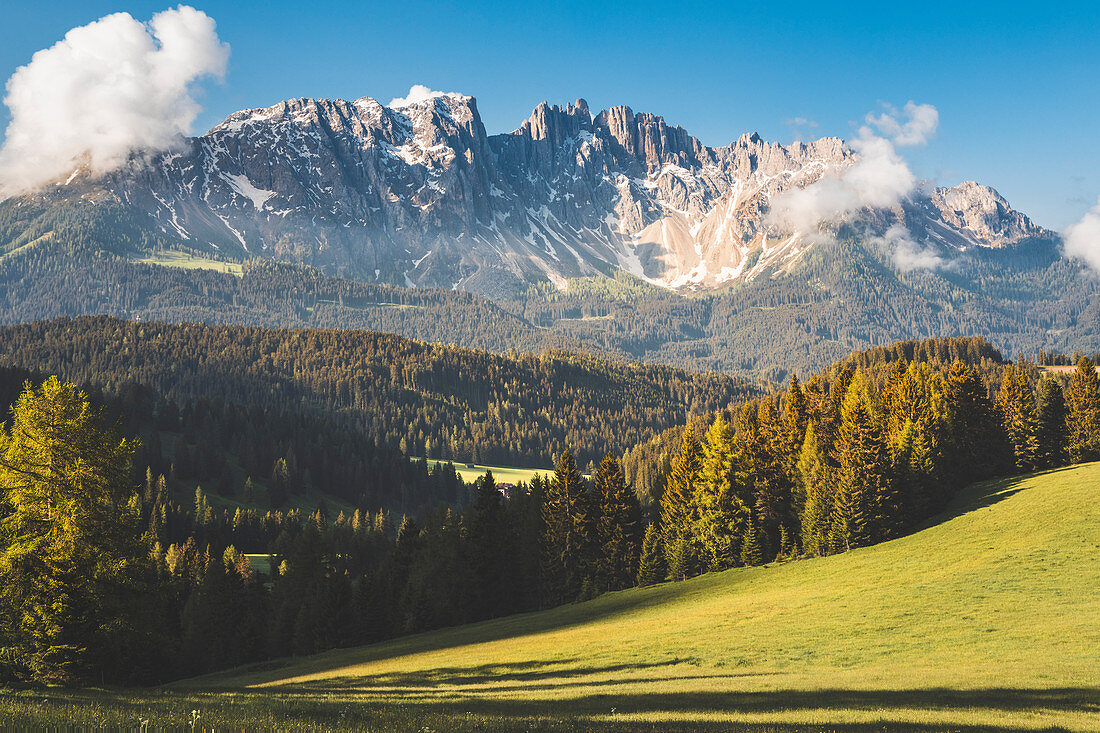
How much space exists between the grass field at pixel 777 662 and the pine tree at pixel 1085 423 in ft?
116

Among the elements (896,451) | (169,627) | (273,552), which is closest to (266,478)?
(273,552)

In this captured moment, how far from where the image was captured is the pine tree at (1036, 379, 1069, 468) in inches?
3383

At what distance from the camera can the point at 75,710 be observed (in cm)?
2045

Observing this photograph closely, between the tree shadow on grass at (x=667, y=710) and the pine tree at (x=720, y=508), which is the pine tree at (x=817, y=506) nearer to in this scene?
the pine tree at (x=720, y=508)

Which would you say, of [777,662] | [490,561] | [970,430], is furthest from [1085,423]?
[777,662]

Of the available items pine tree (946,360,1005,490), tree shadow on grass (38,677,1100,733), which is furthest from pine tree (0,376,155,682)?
pine tree (946,360,1005,490)

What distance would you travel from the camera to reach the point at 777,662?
30578mm

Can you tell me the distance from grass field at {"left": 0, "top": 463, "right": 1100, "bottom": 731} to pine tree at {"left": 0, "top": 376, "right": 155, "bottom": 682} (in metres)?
5.66

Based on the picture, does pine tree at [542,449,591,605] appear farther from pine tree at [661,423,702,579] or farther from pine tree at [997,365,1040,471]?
pine tree at [997,365,1040,471]

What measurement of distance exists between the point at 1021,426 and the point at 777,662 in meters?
73.3

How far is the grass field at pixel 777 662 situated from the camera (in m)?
20.5

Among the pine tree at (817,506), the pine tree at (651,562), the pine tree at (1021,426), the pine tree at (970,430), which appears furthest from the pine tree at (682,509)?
the pine tree at (1021,426)

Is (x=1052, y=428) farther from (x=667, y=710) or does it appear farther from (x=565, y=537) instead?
(x=667, y=710)

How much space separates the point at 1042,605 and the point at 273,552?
399 feet
